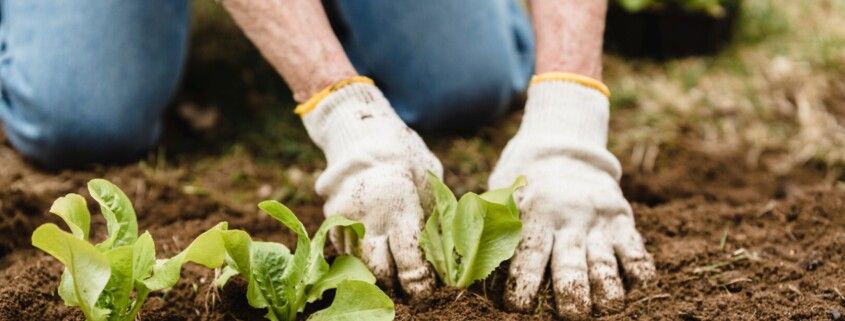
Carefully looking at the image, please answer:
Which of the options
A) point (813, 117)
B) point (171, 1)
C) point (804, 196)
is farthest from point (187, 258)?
point (813, 117)

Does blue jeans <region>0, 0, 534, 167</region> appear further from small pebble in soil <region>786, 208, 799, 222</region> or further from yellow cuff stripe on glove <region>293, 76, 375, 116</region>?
small pebble in soil <region>786, 208, 799, 222</region>

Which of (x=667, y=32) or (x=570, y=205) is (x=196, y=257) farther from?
(x=667, y=32)

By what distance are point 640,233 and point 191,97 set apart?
5.21 feet

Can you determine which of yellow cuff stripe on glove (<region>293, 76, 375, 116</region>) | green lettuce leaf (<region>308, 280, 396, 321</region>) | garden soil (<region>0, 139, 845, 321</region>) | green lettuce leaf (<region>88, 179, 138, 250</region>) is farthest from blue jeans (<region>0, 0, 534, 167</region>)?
green lettuce leaf (<region>308, 280, 396, 321</region>)

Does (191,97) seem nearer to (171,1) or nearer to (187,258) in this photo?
(171,1)

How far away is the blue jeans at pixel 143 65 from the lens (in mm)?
2322

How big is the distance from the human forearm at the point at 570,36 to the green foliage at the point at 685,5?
1.19 metres

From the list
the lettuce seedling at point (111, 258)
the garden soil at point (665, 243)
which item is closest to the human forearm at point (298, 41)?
the garden soil at point (665, 243)

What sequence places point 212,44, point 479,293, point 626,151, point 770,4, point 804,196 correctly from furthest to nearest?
point 770,4
point 212,44
point 626,151
point 804,196
point 479,293

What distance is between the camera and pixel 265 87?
9.62 ft

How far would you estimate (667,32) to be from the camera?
10.5ft

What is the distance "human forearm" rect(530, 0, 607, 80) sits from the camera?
1.90 metres

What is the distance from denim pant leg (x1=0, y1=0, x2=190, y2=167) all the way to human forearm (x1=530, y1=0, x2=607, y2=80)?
41.0 inches

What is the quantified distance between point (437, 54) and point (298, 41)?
0.78m
